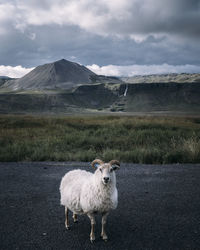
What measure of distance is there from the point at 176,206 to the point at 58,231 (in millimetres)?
3297

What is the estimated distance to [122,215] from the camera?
20.4 ft

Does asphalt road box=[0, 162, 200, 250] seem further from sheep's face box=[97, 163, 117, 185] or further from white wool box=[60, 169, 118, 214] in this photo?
sheep's face box=[97, 163, 117, 185]

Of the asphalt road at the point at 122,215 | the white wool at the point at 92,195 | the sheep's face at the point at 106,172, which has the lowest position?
the asphalt road at the point at 122,215

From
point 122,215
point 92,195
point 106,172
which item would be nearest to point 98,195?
point 92,195

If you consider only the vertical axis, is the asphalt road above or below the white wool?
below

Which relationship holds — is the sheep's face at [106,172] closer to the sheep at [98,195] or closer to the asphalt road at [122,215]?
the sheep at [98,195]

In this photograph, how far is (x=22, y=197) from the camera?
24.5 ft

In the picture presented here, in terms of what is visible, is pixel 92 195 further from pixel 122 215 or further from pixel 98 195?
pixel 122 215

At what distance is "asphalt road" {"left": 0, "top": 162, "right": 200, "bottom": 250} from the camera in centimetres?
497

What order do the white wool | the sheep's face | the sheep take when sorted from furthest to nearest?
the white wool
the sheep
the sheep's face

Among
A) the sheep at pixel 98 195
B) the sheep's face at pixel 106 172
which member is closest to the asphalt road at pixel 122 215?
the sheep at pixel 98 195

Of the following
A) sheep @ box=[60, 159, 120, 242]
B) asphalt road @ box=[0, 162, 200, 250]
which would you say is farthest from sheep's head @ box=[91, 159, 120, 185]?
asphalt road @ box=[0, 162, 200, 250]

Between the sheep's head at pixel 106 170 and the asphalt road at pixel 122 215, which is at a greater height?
the sheep's head at pixel 106 170

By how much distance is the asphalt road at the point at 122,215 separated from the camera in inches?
196
